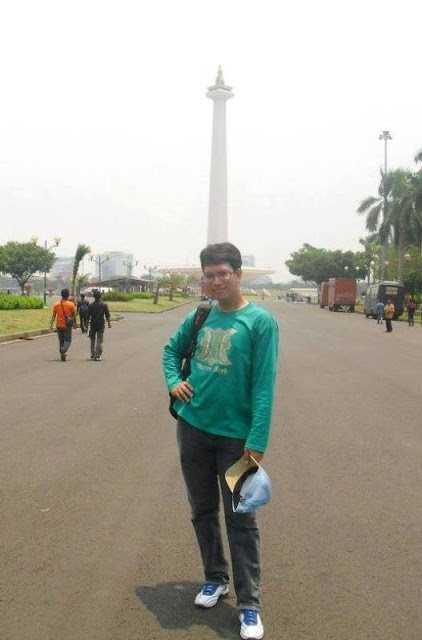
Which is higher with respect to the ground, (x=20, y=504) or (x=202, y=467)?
(x=202, y=467)

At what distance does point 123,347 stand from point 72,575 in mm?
17731

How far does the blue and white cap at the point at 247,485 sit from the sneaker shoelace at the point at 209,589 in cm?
53

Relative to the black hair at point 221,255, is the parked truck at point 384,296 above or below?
below

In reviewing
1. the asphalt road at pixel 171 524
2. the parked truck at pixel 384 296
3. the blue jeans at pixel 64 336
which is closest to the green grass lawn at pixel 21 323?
the blue jeans at pixel 64 336

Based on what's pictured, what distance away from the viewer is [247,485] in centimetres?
370

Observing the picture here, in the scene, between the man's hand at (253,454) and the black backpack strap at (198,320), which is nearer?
the man's hand at (253,454)

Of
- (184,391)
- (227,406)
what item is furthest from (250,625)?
(184,391)

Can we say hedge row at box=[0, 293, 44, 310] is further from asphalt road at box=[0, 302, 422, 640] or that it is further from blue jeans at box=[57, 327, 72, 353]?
asphalt road at box=[0, 302, 422, 640]

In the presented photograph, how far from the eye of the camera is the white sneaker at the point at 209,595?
3.94 meters

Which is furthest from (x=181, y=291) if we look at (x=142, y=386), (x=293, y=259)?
(x=142, y=386)

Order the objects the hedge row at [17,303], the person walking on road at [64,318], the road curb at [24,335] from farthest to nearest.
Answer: the hedge row at [17,303]
the road curb at [24,335]
the person walking on road at [64,318]

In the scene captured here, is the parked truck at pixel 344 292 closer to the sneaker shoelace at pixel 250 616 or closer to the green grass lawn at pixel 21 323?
the green grass lawn at pixel 21 323

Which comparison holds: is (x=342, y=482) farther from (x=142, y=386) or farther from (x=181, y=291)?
(x=181, y=291)

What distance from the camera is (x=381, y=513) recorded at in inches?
223
